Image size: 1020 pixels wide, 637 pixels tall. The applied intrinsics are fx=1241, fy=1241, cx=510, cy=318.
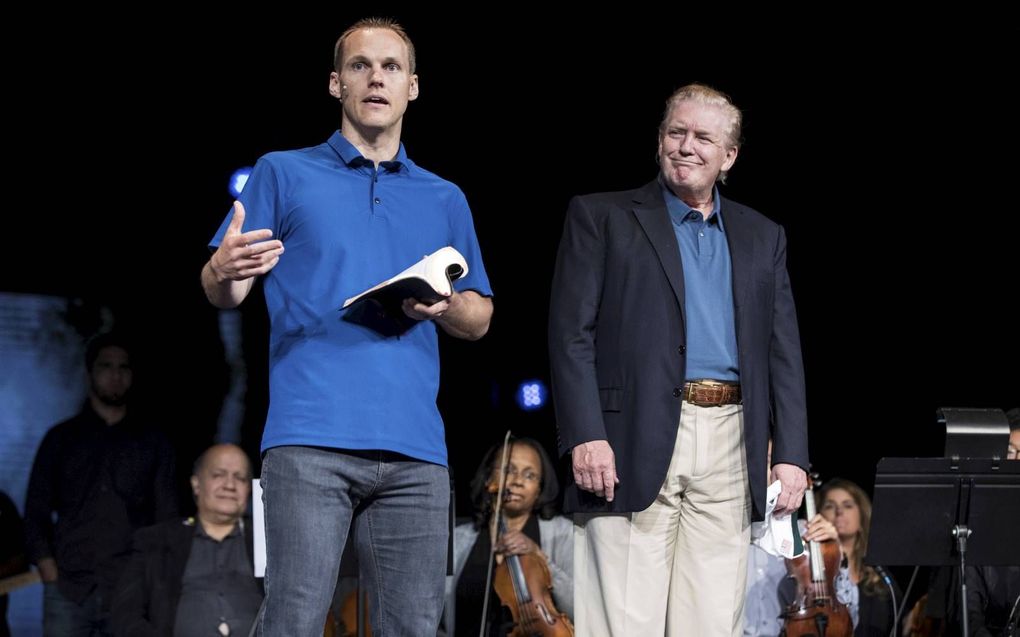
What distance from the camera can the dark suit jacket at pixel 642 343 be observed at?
8.29 feet

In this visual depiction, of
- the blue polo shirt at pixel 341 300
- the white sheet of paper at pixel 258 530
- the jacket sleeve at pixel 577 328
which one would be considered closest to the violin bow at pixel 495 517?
the white sheet of paper at pixel 258 530

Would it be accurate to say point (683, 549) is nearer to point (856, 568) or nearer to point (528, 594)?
point (528, 594)

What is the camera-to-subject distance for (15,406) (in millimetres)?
5566

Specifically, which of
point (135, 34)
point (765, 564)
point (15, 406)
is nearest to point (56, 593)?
point (15, 406)

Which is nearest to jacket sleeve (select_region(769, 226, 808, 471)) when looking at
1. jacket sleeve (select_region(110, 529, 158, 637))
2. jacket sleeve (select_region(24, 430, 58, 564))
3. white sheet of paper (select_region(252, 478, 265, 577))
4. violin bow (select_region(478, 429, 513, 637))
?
white sheet of paper (select_region(252, 478, 265, 577))

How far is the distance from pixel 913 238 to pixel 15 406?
13.4 ft

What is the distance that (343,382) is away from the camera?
77.5 inches

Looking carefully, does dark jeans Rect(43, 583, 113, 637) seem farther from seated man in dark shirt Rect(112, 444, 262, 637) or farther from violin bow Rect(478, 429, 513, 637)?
violin bow Rect(478, 429, 513, 637)

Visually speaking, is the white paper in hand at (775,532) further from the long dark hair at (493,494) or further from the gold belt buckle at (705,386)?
the long dark hair at (493,494)

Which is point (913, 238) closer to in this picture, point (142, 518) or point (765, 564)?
point (765, 564)

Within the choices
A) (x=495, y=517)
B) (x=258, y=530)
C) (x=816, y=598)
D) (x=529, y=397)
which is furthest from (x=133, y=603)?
(x=816, y=598)

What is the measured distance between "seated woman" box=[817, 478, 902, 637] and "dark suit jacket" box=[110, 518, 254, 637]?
90.5 inches

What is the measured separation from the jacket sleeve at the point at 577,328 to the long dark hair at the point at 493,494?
2.27 metres

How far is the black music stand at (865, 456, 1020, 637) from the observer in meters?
3.36
